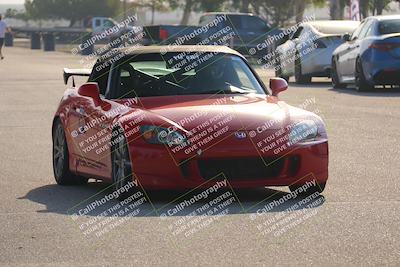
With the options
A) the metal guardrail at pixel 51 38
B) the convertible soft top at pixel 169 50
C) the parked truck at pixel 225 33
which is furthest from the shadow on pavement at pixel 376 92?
the metal guardrail at pixel 51 38

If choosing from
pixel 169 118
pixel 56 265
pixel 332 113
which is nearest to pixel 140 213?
pixel 169 118

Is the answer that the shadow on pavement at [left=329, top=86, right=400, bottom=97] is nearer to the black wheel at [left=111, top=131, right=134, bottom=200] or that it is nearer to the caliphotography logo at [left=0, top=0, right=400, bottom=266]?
the caliphotography logo at [left=0, top=0, right=400, bottom=266]

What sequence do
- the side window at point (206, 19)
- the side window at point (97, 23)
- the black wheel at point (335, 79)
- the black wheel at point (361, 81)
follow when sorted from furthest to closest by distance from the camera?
the side window at point (97, 23), the side window at point (206, 19), the black wheel at point (335, 79), the black wheel at point (361, 81)

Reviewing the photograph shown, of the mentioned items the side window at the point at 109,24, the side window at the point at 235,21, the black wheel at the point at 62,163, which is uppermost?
the black wheel at the point at 62,163

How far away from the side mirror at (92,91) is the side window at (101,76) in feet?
1.35

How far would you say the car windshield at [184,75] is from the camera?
454 inches

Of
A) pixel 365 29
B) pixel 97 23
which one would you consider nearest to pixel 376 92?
pixel 365 29

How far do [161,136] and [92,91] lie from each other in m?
1.58

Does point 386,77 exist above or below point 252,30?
above

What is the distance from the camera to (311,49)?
29.3 meters

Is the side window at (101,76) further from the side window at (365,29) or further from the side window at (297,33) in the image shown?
the side window at (297,33)

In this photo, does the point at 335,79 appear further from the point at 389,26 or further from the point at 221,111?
the point at 221,111

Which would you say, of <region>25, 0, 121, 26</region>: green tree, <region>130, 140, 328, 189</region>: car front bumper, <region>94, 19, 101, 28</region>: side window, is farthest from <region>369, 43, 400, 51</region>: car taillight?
<region>25, 0, 121, 26</region>: green tree

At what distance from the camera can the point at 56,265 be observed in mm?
7570
